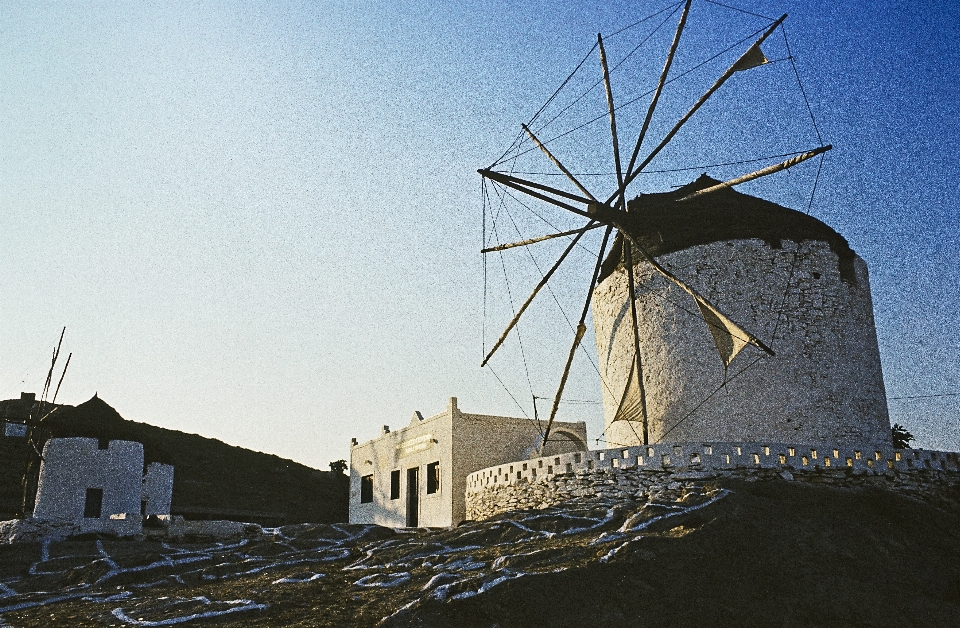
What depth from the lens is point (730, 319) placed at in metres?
16.2

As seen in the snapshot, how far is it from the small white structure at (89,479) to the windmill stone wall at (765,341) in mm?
14970

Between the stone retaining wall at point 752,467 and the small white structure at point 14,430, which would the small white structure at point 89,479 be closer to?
the small white structure at point 14,430

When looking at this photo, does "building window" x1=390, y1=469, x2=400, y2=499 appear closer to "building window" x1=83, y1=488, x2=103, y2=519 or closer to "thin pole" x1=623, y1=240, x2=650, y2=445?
"building window" x1=83, y1=488, x2=103, y2=519

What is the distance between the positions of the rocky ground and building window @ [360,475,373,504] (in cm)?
1313

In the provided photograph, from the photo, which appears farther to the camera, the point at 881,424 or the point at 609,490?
the point at 881,424

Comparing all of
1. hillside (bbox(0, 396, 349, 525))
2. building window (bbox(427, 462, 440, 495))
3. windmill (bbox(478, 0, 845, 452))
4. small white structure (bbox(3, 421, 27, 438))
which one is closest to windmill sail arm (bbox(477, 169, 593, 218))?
windmill (bbox(478, 0, 845, 452))

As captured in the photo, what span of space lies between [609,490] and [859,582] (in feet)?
18.7

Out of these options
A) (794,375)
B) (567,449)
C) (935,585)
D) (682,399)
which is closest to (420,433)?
(567,449)

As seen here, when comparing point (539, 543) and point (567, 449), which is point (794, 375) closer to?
point (539, 543)

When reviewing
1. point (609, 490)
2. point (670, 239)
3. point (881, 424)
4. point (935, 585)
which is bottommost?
point (935, 585)

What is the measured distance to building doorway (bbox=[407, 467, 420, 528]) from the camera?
25045 millimetres

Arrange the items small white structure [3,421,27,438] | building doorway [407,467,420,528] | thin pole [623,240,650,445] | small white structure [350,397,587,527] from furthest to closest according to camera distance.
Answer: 1. small white structure [3,421,27,438]
2. building doorway [407,467,420,528]
3. small white structure [350,397,587,527]
4. thin pole [623,240,650,445]

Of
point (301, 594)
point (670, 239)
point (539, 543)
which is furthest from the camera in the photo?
point (670, 239)

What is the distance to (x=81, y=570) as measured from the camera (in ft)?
42.8
